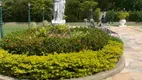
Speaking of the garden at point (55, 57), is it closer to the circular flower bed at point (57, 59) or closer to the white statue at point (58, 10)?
the circular flower bed at point (57, 59)

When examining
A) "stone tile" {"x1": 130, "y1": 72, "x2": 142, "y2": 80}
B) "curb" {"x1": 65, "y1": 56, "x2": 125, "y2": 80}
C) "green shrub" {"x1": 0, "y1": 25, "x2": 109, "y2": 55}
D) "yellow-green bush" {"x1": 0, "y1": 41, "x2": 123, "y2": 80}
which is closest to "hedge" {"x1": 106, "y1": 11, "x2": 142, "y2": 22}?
"green shrub" {"x1": 0, "y1": 25, "x2": 109, "y2": 55}

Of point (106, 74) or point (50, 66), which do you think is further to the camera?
point (106, 74)

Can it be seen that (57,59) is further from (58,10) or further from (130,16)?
(130,16)

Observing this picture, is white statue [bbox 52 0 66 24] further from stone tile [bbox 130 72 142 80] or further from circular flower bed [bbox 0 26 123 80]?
stone tile [bbox 130 72 142 80]

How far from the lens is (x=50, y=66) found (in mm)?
5148

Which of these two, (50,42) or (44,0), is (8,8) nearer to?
(44,0)

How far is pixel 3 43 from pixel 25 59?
4.21 ft

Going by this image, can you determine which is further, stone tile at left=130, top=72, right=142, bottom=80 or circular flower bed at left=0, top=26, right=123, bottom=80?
stone tile at left=130, top=72, right=142, bottom=80

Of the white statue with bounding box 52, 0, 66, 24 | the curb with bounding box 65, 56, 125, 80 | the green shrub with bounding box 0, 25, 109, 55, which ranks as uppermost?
the white statue with bounding box 52, 0, 66, 24

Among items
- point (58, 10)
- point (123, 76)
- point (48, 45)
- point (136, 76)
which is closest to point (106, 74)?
point (123, 76)

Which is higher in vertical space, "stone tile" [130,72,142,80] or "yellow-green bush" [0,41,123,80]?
"yellow-green bush" [0,41,123,80]

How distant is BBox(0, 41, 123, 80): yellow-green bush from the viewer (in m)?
5.14

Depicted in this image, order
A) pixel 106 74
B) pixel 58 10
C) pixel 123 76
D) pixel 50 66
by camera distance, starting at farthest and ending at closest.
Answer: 1. pixel 58 10
2. pixel 123 76
3. pixel 106 74
4. pixel 50 66

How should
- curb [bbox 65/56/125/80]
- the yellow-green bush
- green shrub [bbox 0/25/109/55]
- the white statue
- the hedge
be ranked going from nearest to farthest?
the yellow-green bush < curb [bbox 65/56/125/80] < green shrub [bbox 0/25/109/55] < the white statue < the hedge
